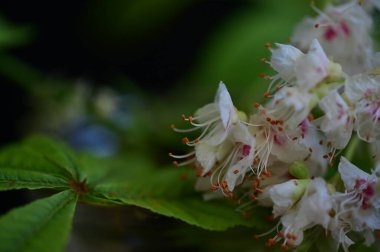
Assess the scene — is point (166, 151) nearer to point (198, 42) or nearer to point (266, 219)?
point (266, 219)

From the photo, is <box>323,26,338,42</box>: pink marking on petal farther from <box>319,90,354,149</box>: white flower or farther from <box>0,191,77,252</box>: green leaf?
<box>0,191,77,252</box>: green leaf

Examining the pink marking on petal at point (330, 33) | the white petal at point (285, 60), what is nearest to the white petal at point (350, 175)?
the white petal at point (285, 60)

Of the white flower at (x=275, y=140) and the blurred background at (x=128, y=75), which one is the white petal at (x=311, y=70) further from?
the blurred background at (x=128, y=75)

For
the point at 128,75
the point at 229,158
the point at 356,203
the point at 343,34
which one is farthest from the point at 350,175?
the point at 128,75

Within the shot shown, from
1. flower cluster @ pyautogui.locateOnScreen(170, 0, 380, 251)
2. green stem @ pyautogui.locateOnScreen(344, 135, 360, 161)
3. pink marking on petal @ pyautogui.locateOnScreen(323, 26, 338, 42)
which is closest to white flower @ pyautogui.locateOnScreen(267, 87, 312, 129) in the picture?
flower cluster @ pyautogui.locateOnScreen(170, 0, 380, 251)

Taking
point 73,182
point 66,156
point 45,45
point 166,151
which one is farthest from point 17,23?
point 73,182

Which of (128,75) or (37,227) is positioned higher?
(128,75)

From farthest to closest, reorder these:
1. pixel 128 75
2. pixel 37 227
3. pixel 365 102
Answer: pixel 128 75, pixel 365 102, pixel 37 227

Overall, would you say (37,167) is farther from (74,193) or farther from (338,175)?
(338,175)
